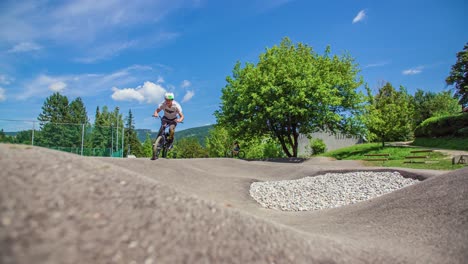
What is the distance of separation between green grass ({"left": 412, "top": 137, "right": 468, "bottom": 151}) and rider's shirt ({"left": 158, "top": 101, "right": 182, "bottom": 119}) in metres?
17.3

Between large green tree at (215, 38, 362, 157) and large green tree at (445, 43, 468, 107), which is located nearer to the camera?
large green tree at (215, 38, 362, 157)

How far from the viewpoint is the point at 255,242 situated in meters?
1.82

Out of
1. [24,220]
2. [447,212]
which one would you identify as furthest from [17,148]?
[447,212]

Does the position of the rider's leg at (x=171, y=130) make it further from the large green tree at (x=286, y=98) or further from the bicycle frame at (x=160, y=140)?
the large green tree at (x=286, y=98)

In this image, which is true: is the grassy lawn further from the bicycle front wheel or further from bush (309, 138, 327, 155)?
the bicycle front wheel

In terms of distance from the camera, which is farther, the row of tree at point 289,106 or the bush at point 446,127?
the bush at point 446,127

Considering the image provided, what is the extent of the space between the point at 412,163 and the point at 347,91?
719 cm

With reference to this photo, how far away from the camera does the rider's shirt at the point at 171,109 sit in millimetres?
8719

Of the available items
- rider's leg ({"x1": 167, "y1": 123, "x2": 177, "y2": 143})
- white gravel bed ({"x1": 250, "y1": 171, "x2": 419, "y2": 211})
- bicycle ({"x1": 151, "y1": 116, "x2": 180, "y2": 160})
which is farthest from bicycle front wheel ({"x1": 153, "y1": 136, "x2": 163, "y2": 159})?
white gravel bed ({"x1": 250, "y1": 171, "x2": 419, "y2": 211})

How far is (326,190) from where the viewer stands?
24.9 feet

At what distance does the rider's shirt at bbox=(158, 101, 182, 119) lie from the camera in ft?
28.6

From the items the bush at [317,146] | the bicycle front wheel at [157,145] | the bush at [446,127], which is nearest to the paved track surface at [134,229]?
the bicycle front wheel at [157,145]

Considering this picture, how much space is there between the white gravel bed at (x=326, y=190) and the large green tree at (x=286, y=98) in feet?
27.1

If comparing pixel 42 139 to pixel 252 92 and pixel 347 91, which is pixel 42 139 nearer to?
pixel 252 92
